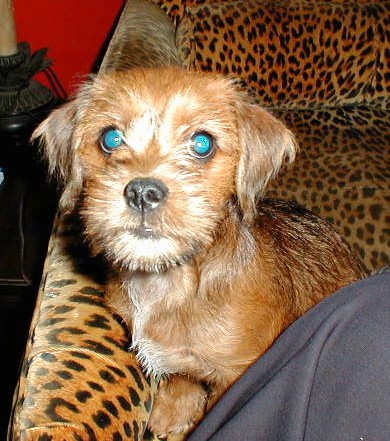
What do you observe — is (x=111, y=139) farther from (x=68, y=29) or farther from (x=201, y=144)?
(x=68, y=29)

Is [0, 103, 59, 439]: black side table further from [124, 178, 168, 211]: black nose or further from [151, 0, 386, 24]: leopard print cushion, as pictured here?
[124, 178, 168, 211]: black nose

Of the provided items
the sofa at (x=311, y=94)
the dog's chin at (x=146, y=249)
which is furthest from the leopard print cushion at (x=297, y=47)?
the dog's chin at (x=146, y=249)

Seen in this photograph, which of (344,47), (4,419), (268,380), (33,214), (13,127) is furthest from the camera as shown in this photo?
(33,214)

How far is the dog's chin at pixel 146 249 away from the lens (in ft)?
4.40

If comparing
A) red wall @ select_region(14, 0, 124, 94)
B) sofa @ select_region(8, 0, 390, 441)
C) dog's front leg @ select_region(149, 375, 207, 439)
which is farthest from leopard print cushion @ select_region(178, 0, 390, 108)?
dog's front leg @ select_region(149, 375, 207, 439)

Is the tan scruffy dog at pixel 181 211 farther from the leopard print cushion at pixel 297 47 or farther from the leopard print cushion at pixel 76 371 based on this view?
the leopard print cushion at pixel 297 47

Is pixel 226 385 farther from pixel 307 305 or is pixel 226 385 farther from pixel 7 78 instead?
pixel 7 78

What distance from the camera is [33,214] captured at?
3.29m

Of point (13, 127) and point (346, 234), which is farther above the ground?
point (13, 127)

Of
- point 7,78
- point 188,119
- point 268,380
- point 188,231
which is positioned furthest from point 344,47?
point 268,380

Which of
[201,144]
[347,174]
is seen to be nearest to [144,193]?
[201,144]

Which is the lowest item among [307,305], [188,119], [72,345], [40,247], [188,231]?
[40,247]

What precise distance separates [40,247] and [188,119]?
1837mm

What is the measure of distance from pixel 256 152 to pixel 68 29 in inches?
85.5
